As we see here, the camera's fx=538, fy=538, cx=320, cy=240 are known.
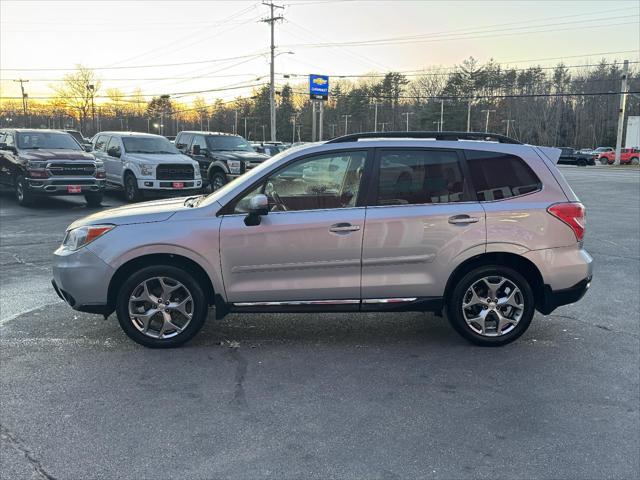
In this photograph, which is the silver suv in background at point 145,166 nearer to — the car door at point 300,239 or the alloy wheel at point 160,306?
the alloy wheel at point 160,306

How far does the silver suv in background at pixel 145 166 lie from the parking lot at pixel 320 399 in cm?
976

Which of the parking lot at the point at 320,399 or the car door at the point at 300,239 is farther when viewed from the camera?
the car door at the point at 300,239

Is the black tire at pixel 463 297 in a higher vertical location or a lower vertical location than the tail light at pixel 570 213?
lower

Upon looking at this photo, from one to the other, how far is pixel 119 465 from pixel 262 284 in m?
1.97

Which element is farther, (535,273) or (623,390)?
(535,273)

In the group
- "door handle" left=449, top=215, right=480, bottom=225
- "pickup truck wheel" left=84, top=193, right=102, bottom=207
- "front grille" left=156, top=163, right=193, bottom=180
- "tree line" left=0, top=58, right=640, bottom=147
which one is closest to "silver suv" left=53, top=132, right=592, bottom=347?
"door handle" left=449, top=215, right=480, bottom=225

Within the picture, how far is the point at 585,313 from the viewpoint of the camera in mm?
5879

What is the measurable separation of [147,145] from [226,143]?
2.87 meters

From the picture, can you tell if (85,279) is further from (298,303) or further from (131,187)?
(131,187)

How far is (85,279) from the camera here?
4.61 m

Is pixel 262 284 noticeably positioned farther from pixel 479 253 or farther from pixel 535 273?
pixel 535 273

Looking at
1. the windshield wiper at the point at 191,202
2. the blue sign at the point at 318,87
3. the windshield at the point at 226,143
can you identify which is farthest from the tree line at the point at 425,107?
the windshield wiper at the point at 191,202

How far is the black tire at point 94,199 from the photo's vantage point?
1476cm

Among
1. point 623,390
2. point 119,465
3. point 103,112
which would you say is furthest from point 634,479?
point 103,112
